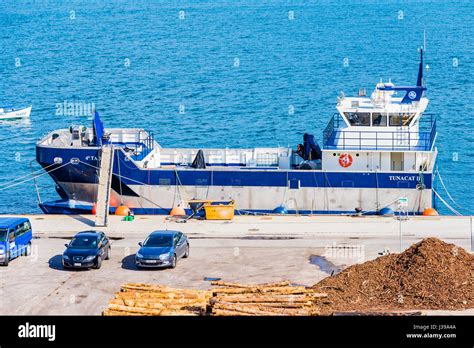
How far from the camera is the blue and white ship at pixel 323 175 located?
51719 mm

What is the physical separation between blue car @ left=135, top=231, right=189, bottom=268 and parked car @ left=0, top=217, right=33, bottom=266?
5.31 m

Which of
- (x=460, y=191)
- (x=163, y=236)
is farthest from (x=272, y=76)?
(x=163, y=236)

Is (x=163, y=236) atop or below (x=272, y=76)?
below

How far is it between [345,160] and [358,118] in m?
2.29

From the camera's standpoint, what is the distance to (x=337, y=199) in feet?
171

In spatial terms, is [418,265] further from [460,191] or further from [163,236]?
[460,191]

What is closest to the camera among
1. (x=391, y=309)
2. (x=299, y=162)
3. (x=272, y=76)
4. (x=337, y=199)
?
(x=391, y=309)

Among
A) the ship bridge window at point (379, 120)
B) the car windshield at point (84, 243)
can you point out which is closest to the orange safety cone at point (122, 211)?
the car windshield at point (84, 243)

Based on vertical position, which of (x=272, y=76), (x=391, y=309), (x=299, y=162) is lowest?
(x=391, y=309)

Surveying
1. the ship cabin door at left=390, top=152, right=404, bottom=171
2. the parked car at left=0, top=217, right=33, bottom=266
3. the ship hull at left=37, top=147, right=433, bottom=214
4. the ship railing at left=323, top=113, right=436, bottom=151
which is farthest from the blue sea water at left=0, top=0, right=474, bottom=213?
the parked car at left=0, top=217, right=33, bottom=266

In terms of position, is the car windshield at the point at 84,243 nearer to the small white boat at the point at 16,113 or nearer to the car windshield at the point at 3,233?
the car windshield at the point at 3,233

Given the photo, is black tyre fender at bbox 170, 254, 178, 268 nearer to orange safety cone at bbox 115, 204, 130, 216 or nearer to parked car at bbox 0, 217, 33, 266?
parked car at bbox 0, 217, 33, 266

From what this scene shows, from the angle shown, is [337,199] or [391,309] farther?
[337,199]
